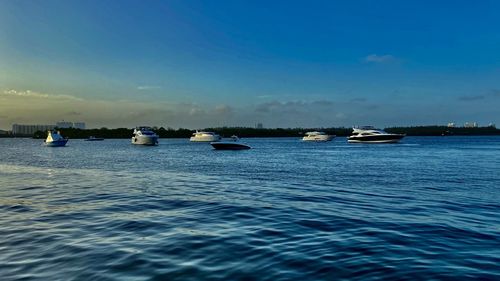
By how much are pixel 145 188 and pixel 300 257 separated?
18.6 m

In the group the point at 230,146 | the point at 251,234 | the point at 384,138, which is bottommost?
the point at 251,234

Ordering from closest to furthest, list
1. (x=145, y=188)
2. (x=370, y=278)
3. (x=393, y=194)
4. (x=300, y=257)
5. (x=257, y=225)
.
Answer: (x=370, y=278), (x=300, y=257), (x=257, y=225), (x=393, y=194), (x=145, y=188)

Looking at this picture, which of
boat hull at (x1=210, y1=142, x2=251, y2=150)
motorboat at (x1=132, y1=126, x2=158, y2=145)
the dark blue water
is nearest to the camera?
the dark blue water

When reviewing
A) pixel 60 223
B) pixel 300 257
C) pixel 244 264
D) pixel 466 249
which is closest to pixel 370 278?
pixel 300 257

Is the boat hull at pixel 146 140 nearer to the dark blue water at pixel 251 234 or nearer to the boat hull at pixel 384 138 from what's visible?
the boat hull at pixel 384 138

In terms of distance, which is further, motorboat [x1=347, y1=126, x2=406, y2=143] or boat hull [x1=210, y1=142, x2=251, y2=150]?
motorboat [x1=347, y1=126, x2=406, y2=143]

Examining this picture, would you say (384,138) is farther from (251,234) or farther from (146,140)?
(251,234)

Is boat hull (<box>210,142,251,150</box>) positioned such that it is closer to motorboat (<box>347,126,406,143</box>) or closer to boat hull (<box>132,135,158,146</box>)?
boat hull (<box>132,135,158,146</box>)

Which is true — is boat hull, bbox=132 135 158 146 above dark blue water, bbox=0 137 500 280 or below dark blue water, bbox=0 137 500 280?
above

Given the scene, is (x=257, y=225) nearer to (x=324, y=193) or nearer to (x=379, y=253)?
(x=379, y=253)

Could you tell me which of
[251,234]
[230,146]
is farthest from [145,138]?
[251,234]

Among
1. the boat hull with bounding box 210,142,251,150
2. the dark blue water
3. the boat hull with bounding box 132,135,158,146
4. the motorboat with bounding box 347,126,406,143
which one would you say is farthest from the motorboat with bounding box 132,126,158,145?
the dark blue water

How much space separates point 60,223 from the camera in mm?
14867

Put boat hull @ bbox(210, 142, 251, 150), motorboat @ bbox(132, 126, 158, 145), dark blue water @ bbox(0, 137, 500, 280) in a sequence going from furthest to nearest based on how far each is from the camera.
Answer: motorboat @ bbox(132, 126, 158, 145) → boat hull @ bbox(210, 142, 251, 150) → dark blue water @ bbox(0, 137, 500, 280)
